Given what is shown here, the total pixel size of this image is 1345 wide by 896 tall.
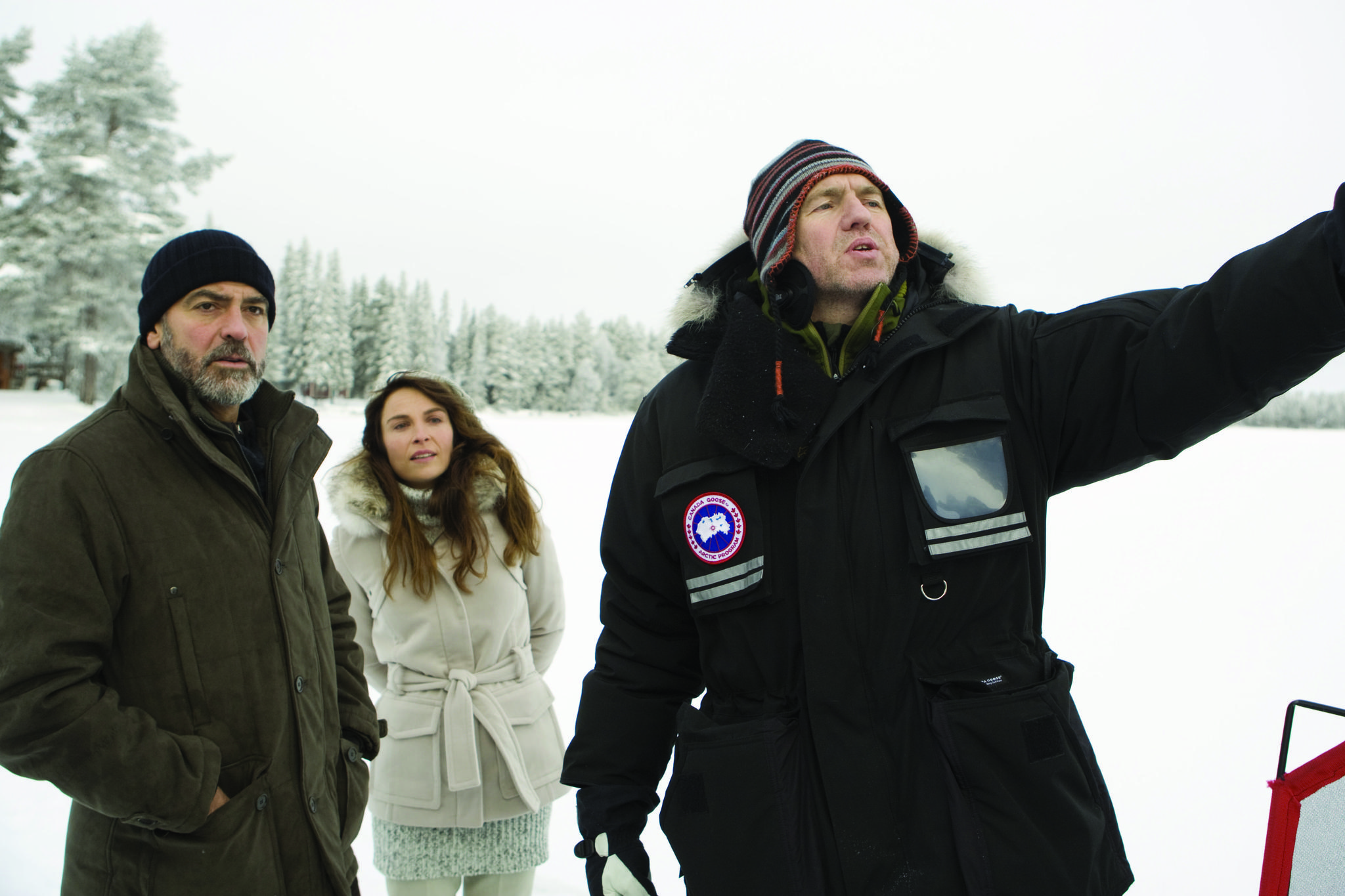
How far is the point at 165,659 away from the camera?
1867mm

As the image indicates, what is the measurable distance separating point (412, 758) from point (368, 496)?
3.47ft

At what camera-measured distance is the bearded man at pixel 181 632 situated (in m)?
1.69

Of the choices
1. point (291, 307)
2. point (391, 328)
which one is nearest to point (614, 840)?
point (291, 307)

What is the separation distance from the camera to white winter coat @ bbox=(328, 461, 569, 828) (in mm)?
2924

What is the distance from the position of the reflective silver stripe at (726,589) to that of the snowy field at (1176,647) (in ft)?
8.38

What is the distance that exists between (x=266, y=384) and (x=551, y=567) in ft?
4.89

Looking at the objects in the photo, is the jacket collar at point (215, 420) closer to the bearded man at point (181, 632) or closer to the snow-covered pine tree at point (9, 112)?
the bearded man at point (181, 632)

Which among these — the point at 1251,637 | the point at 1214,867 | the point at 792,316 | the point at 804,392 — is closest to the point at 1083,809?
the point at 804,392

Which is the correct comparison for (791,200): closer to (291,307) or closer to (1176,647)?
(1176,647)

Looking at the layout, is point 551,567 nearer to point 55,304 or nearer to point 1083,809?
point 1083,809

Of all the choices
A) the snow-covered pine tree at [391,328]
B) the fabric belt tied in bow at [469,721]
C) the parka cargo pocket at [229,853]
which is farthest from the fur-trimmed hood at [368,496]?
the snow-covered pine tree at [391,328]

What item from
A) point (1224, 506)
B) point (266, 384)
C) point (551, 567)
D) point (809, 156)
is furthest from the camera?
point (1224, 506)

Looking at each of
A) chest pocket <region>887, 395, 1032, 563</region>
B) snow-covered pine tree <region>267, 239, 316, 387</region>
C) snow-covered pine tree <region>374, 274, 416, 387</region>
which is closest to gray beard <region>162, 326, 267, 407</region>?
chest pocket <region>887, 395, 1032, 563</region>

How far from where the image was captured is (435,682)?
304cm
